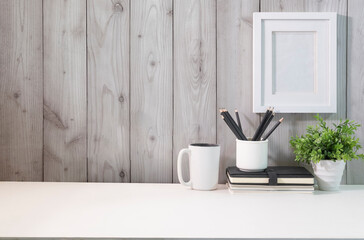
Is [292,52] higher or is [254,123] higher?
[292,52]

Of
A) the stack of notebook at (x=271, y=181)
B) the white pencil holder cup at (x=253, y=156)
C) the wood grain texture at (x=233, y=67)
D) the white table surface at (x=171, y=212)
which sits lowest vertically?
the white table surface at (x=171, y=212)

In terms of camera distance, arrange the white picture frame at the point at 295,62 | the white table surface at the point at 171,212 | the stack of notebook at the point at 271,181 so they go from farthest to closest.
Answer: the white picture frame at the point at 295,62, the stack of notebook at the point at 271,181, the white table surface at the point at 171,212

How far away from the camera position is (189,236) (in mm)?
722

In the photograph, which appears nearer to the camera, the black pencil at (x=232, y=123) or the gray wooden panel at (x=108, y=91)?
the black pencil at (x=232, y=123)

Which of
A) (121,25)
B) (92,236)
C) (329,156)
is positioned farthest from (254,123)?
(92,236)

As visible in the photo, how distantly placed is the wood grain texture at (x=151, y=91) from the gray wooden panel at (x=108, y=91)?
3 centimetres

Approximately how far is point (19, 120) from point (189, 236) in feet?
2.71

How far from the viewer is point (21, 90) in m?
1.24

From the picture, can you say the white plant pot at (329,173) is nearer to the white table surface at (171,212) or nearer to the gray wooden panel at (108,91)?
the white table surface at (171,212)

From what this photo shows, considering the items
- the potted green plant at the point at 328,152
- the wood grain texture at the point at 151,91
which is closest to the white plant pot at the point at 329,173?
the potted green plant at the point at 328,152

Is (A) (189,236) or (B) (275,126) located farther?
(B) (275,126)

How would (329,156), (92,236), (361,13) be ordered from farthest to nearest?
(361,13) < (329,156) < (92,236)

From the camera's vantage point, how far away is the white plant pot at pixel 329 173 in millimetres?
1080

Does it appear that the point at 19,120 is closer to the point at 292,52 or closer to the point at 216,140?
the point at 216,140
